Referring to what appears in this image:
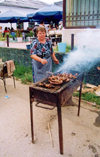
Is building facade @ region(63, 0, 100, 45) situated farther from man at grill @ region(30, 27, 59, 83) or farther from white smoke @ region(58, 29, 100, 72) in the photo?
man at grill @ region(30, 27, 59, 83)

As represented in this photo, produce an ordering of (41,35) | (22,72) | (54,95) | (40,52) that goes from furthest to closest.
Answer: (22,72) → (40,52) → (41,35) → (54,95)

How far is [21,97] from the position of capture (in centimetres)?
500

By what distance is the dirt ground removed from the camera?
2781mm

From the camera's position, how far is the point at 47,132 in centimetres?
326

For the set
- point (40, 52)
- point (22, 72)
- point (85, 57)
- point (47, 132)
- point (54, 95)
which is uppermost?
point (40, 52)

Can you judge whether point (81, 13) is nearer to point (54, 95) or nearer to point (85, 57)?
point (85, 57)

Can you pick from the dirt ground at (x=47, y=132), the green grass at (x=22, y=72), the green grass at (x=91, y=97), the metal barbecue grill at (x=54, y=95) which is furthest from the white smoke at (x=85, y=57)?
the metal barbecue grill at (x=54, y=95)

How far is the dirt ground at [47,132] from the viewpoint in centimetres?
278

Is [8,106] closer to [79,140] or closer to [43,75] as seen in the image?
[43,75]

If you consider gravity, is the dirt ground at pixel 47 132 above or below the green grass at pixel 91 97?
below

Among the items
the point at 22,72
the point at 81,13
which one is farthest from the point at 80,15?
the point at 22,72

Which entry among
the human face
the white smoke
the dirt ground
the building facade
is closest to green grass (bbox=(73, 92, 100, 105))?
the dirt ground

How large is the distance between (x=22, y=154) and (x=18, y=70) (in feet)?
15.5

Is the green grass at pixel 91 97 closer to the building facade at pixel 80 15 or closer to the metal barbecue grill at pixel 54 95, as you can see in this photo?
the metal barbecue grill at pixel 54 95
